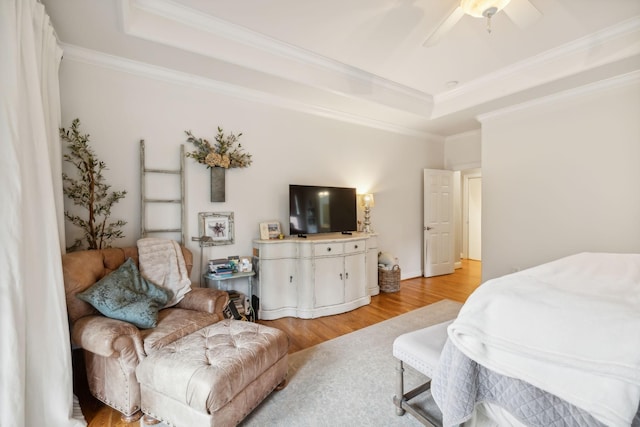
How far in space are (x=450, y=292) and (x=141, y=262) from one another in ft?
13.4

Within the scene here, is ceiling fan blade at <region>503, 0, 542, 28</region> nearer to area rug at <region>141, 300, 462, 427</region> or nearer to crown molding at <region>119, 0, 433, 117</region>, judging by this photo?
crown molding at <region>119, 0, 433, 117</region>

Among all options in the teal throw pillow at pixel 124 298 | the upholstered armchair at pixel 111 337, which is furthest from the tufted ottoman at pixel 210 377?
the teal throw pillow at pixel 124 298

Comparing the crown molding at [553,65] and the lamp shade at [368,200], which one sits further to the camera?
the lamp shade at [368,200]

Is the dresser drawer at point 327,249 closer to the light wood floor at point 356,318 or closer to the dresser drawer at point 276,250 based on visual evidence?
the dresser drawer at point 276,250

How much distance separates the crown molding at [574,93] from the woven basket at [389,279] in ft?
8.81

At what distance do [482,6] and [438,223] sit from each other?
157 inches

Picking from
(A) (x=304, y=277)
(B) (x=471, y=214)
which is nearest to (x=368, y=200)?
(A) (x=304, y=277)

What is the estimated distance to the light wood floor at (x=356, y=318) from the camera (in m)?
1.83

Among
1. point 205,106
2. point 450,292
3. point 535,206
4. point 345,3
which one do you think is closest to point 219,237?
point 205,106

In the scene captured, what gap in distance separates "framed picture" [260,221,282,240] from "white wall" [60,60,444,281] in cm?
10

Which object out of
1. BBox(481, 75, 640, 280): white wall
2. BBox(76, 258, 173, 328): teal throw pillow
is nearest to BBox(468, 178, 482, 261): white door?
BBox(481, 75, 640, 280): white wall

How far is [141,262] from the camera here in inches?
94.0

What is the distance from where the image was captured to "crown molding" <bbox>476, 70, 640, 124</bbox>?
9.99ft

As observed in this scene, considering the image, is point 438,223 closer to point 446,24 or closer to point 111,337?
point 446,24
